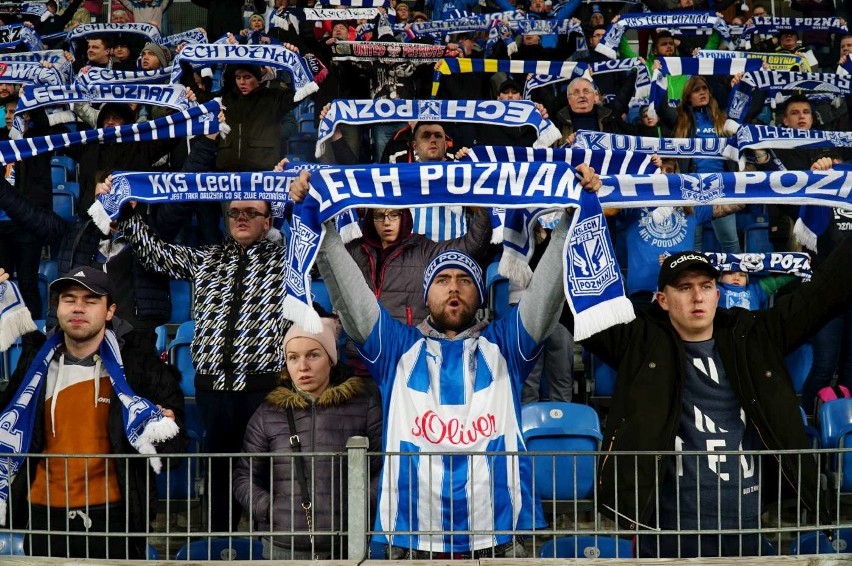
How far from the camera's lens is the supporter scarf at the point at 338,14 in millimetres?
13195

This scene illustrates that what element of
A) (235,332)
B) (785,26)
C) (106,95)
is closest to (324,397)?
(235,332)

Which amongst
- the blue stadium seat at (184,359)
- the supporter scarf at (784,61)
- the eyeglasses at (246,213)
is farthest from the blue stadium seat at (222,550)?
the supporter scarf at (784,61)

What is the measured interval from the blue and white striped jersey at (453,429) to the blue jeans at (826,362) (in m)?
3.25

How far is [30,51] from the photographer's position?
14.2m

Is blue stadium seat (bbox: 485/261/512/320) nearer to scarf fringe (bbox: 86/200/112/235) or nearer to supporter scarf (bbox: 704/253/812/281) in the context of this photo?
supporter scarf (bbox: 704/253/812/281)

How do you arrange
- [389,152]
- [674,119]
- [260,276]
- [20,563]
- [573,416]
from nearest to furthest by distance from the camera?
[20,563] → [573,416] → [260,276] → [389,152] → [674,119]

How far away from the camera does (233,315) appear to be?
7133 mm

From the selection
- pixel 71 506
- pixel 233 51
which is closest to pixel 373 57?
pixel 233 51

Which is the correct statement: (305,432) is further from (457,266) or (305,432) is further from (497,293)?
(497,293)

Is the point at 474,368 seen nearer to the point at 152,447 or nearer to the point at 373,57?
the point at 152,447

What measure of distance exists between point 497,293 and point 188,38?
7.01m

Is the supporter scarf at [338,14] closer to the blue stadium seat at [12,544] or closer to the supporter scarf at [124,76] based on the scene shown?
the supporter scarf at [124,76]

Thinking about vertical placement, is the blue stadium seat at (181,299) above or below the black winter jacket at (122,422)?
above

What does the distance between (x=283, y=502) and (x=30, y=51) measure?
9.91m
